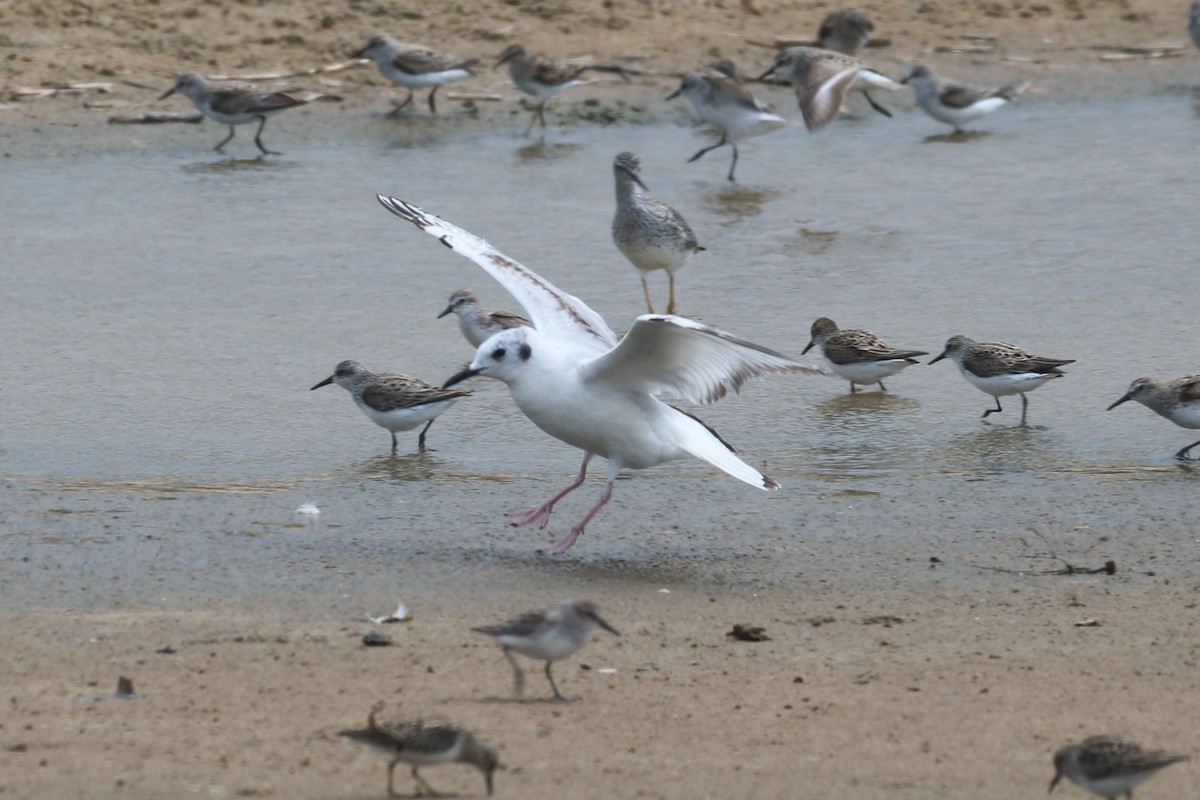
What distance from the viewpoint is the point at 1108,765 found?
512cm

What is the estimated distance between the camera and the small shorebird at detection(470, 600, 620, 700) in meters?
6.04

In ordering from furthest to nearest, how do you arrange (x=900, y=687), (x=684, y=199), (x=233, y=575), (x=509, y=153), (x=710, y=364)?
(x=509, y=153), (x=684, y=199), (x=710, y=364), (x=233, y=575), (x=900, y=687)

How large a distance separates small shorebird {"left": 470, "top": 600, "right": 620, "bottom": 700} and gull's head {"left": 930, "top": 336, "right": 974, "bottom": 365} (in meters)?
4.61

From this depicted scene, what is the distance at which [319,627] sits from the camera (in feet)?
22.9

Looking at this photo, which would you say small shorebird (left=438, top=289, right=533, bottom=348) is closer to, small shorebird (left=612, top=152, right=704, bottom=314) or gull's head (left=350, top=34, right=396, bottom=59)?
small shorebird (left=612, top=152, right=704, bottom=314)

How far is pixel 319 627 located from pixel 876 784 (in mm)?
2395

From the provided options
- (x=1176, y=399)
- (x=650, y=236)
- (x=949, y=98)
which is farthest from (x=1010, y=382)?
(x=949, y=98)

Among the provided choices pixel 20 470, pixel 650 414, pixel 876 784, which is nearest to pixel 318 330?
pixel 20 470

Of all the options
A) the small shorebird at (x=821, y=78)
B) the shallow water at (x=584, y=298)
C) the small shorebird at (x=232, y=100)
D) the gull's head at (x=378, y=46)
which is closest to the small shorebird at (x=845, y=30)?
the small shorebird at (x=821, y=78)

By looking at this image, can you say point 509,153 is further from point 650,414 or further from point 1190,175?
point 650,414

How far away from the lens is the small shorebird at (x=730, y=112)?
1544 cm

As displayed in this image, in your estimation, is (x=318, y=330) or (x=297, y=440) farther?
(x=318, y=330)

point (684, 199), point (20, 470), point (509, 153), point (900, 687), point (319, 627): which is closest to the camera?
point (900, 687)

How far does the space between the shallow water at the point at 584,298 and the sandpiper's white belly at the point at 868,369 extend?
175 mm
